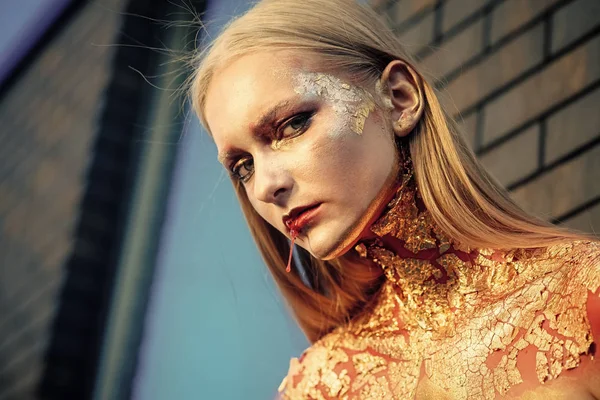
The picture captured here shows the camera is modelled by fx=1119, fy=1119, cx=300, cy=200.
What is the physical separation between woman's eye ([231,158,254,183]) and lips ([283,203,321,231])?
0.15 metres

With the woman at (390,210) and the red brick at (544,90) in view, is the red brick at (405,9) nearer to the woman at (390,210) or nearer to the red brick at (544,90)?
the red brick at (544,90)

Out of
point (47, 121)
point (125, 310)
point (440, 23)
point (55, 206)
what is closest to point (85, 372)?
point (125, 310)

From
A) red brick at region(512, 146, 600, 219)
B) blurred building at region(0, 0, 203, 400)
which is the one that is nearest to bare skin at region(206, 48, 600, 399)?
red brick at region(512, 146, 600, 219)

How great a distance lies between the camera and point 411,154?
210 centimetres

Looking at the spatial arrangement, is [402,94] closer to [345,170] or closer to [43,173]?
[345,170]

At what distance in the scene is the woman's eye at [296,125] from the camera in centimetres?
200

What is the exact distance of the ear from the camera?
210 centimetres

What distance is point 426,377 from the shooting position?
6.65 feet

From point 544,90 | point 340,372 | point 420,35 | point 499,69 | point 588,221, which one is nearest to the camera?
point 340,372

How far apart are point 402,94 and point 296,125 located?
25 centimetres

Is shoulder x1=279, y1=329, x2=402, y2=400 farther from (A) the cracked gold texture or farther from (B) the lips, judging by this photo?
(B) the lips

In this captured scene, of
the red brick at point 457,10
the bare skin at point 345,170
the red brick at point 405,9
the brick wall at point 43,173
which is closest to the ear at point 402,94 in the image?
the bare skin at point 345,170

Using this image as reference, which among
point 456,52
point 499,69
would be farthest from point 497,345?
point 456,52

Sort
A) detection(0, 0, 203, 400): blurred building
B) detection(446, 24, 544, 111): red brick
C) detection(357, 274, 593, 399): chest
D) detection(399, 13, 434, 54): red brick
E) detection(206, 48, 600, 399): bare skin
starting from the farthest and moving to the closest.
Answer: detection(0, 0, 203, 400): blurred building → detection(399, 13, 434, 54): red brick → detection(446, 24, 544, 111): red brick → detection(206, 48, 600, 399): bare skin → detection(357, 274, 593, 399): chest
